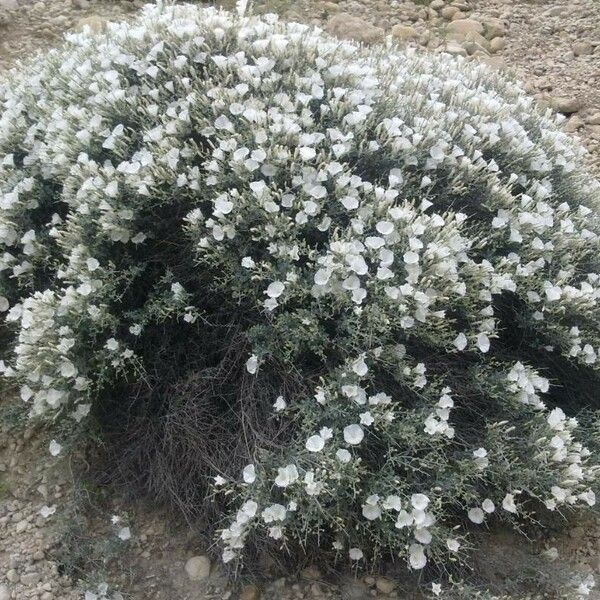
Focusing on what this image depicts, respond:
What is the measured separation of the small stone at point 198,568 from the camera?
9.37ft

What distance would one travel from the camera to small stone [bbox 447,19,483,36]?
636 cm

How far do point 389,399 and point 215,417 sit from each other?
0.74m

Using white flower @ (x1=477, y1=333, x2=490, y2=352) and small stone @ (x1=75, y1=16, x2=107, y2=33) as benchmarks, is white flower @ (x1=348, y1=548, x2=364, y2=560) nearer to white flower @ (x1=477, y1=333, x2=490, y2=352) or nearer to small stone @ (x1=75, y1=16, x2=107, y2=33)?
white flower @ (x1=477, y1=333, x2=490, y2=352)

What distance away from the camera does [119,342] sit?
2.97 metres

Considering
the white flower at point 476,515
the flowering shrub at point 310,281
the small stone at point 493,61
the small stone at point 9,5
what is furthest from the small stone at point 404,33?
the white flower at point 476,515

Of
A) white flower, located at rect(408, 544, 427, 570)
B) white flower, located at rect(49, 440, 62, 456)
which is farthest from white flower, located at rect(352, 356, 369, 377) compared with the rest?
white flower, located at rect(49, 440, 62, 456)

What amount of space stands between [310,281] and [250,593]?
1160 millimetres

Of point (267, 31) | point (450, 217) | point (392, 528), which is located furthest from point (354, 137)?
point (392, 528)

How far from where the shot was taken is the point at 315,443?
2.61 m

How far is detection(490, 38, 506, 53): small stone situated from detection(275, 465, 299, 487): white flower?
15.8 ft

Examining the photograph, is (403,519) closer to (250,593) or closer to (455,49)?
(250,593)

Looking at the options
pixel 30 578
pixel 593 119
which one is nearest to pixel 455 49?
pixel 593 119

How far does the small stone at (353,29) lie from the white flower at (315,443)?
4123 mm

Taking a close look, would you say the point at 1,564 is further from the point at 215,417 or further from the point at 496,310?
the point at 496,310
